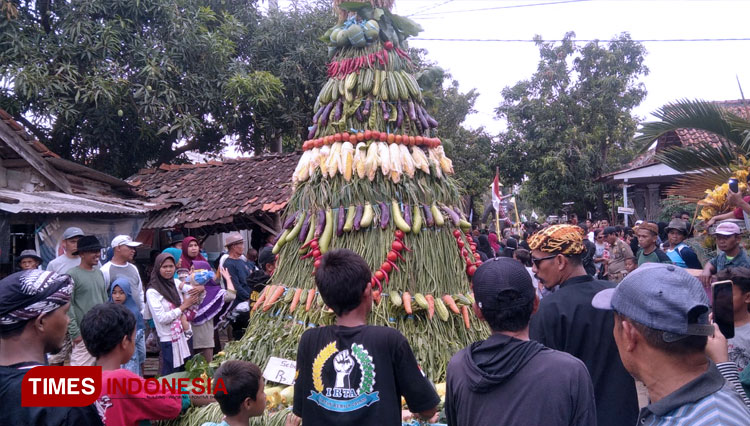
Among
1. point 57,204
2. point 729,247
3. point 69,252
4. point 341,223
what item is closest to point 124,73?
point 57,204

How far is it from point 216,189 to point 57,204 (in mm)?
4164

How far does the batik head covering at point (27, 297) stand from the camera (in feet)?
6.32

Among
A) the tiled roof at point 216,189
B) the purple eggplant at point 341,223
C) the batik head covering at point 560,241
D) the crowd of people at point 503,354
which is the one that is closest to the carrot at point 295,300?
the purple eggplant at point 341,223

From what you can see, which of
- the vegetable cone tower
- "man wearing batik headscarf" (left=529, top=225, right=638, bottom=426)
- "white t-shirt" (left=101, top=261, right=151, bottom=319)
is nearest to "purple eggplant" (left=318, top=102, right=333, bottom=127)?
the vegetable cone tower

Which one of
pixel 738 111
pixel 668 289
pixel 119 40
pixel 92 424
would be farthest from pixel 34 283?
pixel 119 40

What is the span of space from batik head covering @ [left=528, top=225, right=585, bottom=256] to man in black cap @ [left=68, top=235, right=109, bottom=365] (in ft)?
13.4

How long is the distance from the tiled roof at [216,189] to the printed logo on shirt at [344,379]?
267 inches

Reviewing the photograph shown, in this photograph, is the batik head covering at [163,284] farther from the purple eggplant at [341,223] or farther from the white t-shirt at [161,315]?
the purple eggplant at [341,223]

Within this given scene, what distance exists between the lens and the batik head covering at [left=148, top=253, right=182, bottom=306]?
5164 mm

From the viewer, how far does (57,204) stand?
6.81 metres

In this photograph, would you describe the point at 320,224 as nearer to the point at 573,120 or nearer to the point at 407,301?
the point at 407,301

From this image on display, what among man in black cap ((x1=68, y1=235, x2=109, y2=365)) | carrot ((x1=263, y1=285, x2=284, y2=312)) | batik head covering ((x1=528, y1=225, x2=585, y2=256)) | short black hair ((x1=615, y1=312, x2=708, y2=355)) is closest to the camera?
short black hair ((x1=615, y1=312, x2=708, y2=355))

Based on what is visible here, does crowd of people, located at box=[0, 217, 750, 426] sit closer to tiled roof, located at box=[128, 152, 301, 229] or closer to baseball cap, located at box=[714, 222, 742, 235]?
baseball cap, located at box=[714, 222, 742, 235]

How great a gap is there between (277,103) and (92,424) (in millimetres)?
11470
